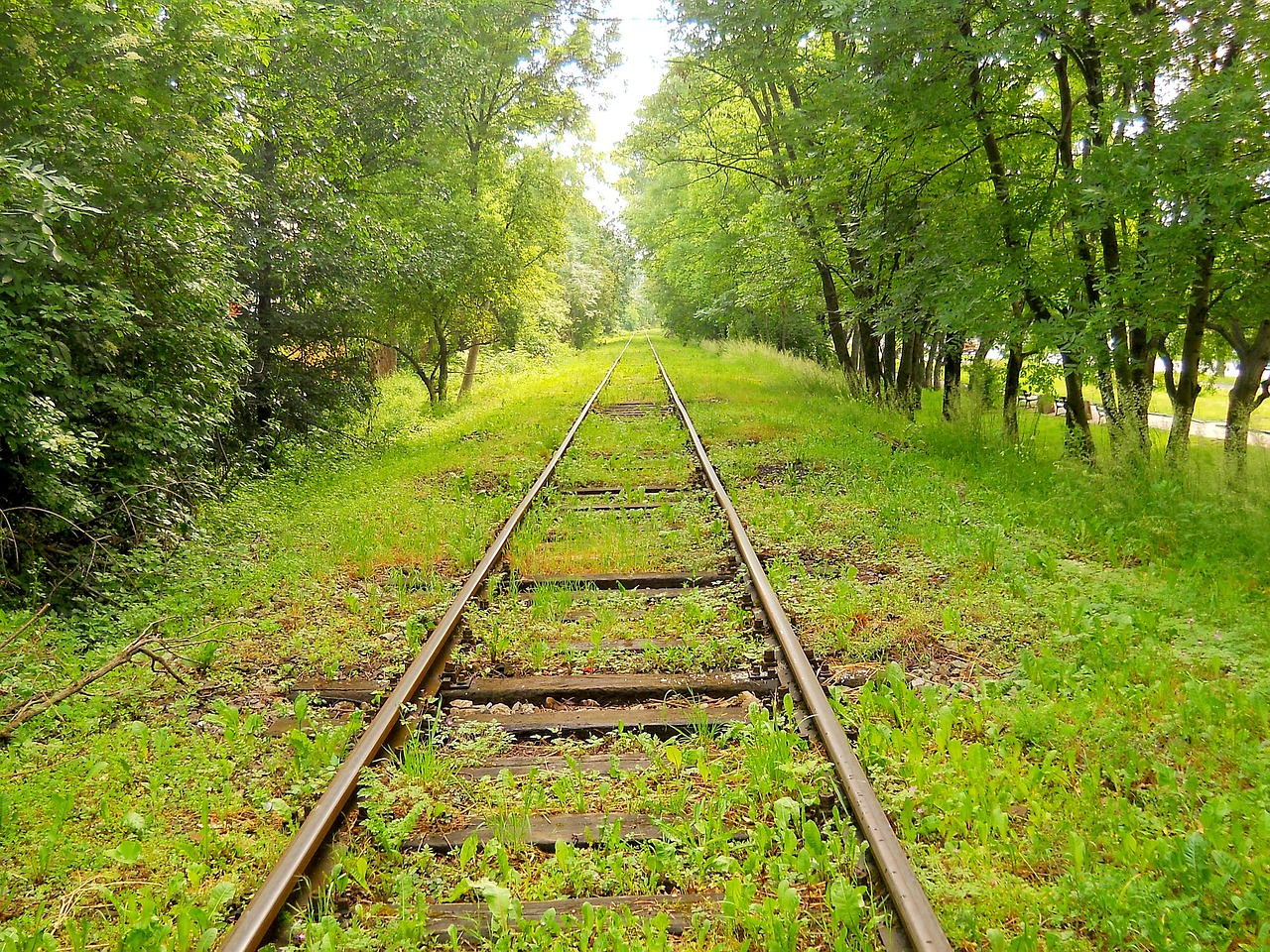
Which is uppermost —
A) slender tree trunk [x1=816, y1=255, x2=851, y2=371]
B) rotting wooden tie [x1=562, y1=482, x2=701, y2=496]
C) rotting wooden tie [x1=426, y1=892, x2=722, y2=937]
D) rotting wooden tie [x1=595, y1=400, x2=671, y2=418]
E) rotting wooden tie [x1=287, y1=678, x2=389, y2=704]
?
slender tree trunk [x1=816, y1=255, x2=851, y2=371]

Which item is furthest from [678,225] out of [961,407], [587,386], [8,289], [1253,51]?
[8,289]

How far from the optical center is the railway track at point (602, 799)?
8.05ft

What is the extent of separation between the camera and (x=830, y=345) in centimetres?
2559

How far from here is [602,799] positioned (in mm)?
3125

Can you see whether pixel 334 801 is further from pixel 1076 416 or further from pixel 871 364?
pixel 871 364

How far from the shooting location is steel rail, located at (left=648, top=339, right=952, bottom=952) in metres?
2.29

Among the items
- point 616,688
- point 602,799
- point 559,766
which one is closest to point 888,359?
point 616,688

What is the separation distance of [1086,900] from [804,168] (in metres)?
10.4

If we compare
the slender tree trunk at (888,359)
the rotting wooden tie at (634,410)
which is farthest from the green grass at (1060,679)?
the slender tree trunk at (888,359)

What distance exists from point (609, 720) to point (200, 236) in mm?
5697

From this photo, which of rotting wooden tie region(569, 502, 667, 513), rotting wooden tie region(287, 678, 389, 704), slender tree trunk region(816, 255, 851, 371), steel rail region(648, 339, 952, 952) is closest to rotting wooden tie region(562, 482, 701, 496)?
rotting wooden tie region(569, 502, 667, 513)

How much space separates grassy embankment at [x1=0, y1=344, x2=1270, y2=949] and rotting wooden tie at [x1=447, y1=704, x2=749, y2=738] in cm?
58

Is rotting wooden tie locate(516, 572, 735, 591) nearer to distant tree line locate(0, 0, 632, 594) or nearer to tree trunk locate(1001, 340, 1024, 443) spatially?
distant tree line locate(0, 0, 632, 594)

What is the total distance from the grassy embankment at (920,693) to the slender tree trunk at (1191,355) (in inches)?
17.2
